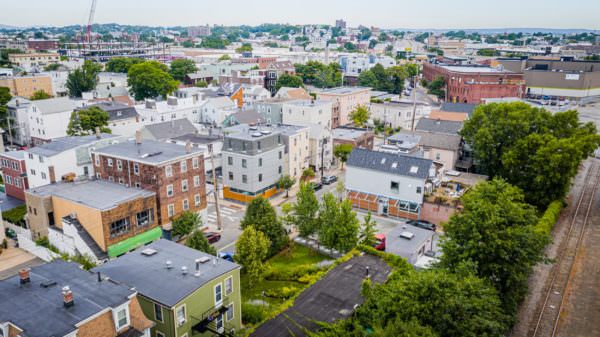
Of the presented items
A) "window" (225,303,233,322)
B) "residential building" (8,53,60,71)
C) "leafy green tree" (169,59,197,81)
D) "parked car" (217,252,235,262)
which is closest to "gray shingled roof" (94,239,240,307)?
"window" (225,303,233,322)

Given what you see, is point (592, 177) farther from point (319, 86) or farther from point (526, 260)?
point (319, 86)

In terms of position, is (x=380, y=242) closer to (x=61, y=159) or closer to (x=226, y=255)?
(x=226, y=255)

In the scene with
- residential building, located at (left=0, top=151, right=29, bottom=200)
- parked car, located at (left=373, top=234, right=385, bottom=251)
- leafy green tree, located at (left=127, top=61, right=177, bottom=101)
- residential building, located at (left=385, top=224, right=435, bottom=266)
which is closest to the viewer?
residential building, located at (left=385, top=224, right=435, bottom=266)

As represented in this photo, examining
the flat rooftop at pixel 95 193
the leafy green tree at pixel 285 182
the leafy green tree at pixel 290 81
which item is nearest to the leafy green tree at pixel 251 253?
the flat rooftop at pixel 95 193

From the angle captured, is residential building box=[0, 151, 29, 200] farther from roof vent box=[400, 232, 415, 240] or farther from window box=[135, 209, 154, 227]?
roof vent box=[400, 232, 415, 240]

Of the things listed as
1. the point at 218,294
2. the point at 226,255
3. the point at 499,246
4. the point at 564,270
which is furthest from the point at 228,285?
the point at 564,270
